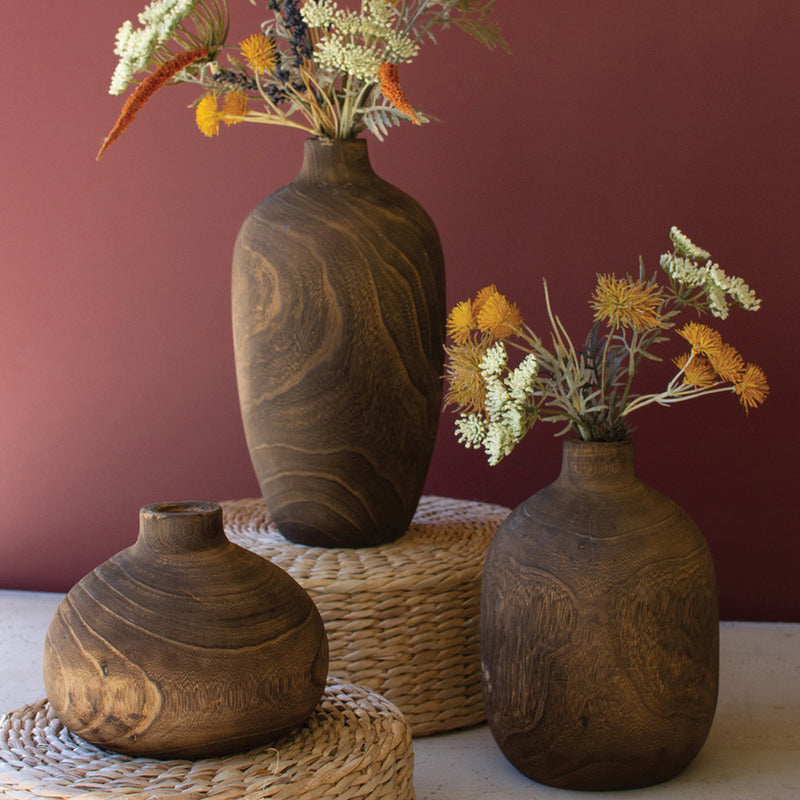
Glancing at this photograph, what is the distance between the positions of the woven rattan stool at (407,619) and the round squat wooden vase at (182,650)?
1.09 ft

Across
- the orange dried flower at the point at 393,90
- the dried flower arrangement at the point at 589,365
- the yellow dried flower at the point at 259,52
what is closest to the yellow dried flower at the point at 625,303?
the dried flower arrangement at the point at 589,365

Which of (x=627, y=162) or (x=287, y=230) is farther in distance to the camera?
(x=627, y=162)

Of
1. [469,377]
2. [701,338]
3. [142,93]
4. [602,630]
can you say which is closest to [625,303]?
[701,338]

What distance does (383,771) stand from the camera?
101 centimetres

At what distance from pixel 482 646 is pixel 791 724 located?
1.63 ft

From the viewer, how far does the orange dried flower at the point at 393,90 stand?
121 cm

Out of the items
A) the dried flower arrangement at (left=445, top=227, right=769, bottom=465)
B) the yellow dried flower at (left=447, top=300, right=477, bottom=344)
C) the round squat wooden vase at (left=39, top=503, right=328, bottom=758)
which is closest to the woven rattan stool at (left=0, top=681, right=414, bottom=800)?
the round squat wooden vase at (left=39, top=503, right=328, bottom=758)

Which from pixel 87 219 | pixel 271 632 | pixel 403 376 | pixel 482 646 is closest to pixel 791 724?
pixel 482 646

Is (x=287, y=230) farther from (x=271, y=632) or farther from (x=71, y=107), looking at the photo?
(x=71, y=107)

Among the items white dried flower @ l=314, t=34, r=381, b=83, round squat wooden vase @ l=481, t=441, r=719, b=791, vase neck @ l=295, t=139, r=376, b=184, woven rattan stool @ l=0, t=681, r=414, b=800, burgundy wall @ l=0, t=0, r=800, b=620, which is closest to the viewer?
woven rattan stool @ l=0, t=681, r=414, b=800

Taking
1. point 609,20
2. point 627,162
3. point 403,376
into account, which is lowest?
point 403,376

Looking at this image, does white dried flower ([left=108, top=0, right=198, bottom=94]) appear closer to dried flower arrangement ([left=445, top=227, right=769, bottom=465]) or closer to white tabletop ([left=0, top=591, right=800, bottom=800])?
dried flower arrangement ([left=445, top=227, right=769, bottom=465])

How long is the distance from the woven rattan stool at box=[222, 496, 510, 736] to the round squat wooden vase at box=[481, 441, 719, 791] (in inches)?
6.4

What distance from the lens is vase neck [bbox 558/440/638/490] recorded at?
1.20 metres
